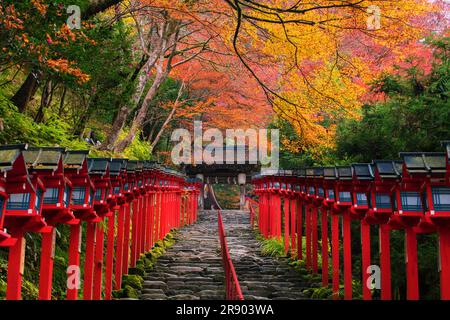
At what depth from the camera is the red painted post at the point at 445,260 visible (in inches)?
258

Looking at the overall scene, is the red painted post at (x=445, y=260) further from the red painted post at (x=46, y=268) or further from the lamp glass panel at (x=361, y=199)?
the red painted post at (x=46, y=268)

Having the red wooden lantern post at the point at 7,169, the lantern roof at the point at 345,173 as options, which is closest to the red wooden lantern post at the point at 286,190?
the lantern roof at the point at 345,173

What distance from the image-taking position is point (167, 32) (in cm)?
1616

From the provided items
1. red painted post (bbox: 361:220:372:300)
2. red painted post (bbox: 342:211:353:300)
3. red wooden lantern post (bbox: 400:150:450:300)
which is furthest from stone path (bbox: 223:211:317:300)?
red wooden lantern post (bbox: 400:150:450:300)

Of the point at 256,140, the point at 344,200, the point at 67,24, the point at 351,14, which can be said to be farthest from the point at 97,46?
the point at 256,140

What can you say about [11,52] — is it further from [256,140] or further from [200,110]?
[256,140]

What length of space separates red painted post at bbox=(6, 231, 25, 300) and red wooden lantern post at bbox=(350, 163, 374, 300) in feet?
21.3

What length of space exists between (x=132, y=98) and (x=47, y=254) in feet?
31.9

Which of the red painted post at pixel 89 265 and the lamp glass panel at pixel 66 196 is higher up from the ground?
the lamp glass panel at pixel 66 196

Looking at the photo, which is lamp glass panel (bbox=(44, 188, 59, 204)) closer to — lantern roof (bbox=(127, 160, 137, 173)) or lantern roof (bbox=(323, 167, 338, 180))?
lantern roof (bbox=(127, 160, 137, 173))

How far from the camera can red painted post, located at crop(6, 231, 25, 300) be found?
5.43 m

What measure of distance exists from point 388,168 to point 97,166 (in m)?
5.35

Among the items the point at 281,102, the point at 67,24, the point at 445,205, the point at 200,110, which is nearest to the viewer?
the point at 445,205

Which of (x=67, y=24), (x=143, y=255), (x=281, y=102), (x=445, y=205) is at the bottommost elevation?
(x=143, y=255)
